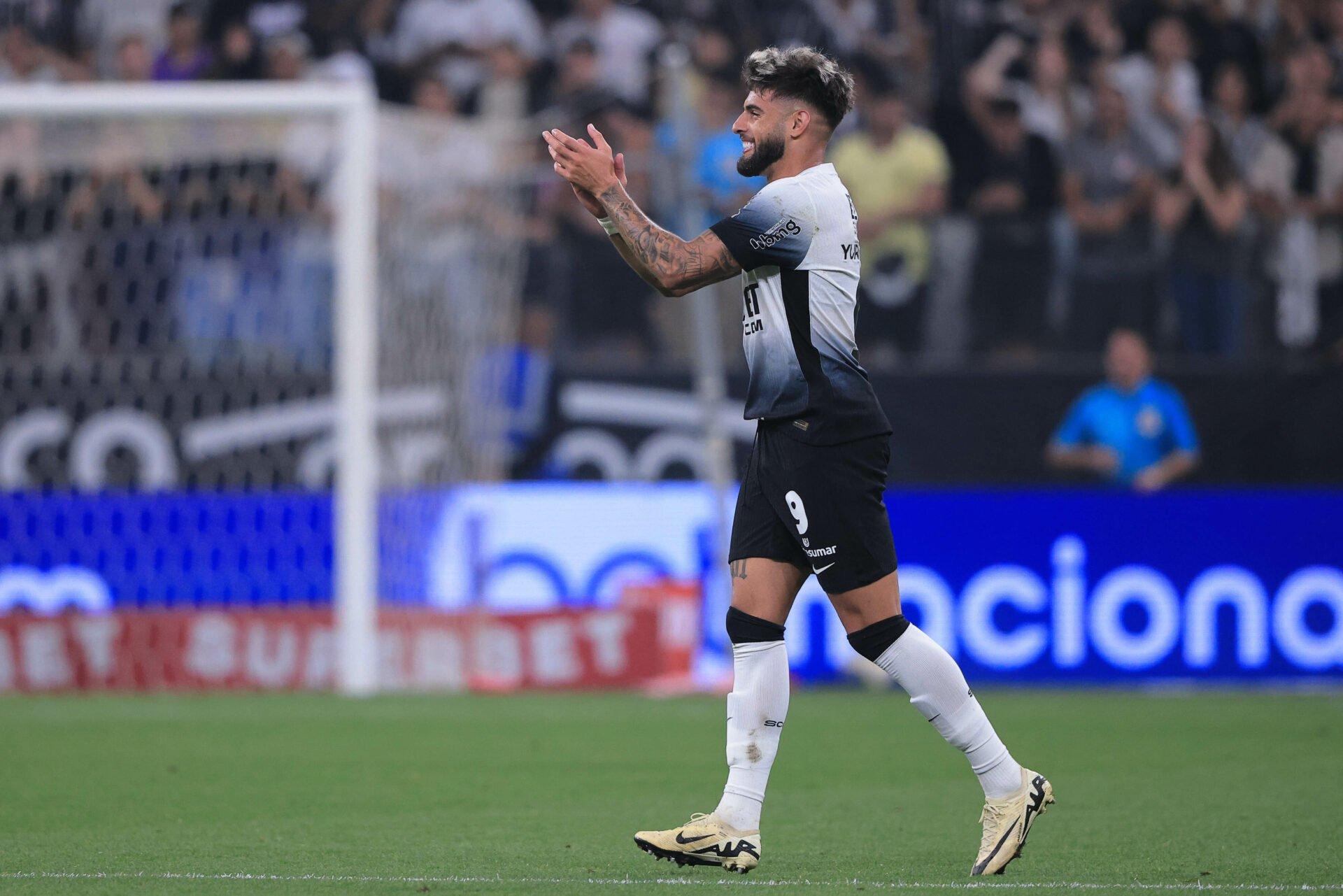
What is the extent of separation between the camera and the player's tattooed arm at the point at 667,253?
4.98m

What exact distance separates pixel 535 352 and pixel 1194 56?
570 centimetres

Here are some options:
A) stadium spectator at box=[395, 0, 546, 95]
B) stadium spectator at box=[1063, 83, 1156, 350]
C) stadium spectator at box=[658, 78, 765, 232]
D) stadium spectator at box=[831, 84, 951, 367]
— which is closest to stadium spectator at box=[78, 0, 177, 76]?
stadium spectator at box=[395, 0, 546, 95]

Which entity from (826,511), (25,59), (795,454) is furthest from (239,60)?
(826,511)

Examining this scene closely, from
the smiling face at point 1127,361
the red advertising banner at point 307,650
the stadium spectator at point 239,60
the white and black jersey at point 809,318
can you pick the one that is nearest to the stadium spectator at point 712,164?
the smiling face at point 1127,361

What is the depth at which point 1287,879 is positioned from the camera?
4941 mm

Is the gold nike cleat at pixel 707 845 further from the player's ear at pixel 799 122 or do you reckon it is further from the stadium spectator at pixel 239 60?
the stadium spectator at pixel 239 60

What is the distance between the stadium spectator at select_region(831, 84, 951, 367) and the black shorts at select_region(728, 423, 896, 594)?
6952mm

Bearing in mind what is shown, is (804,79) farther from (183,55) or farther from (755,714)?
(183,55)

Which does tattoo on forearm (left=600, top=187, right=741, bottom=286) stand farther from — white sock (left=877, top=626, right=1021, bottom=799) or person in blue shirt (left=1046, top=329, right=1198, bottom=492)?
person in blue shirt (left=1046, top=329, right=1198, bottom=492)

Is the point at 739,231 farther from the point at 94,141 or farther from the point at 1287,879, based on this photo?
the point at 94,141

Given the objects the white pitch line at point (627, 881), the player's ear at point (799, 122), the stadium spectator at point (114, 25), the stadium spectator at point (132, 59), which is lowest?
the white pitch line at point (627, 881)

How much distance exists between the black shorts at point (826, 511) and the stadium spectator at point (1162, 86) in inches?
357

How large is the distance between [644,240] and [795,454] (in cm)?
70

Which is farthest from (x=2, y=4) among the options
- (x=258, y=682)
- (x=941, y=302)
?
(x=941, y=302)
